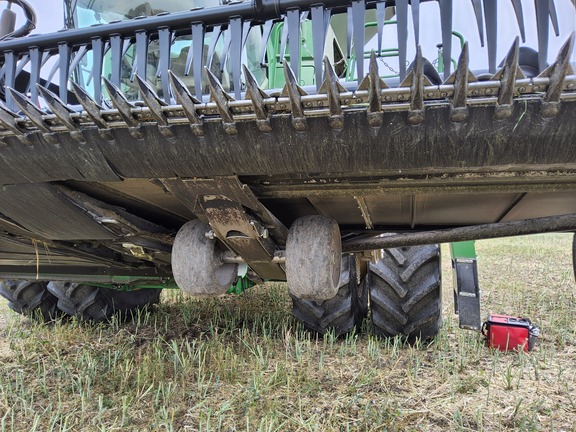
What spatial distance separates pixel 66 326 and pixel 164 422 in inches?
85.4

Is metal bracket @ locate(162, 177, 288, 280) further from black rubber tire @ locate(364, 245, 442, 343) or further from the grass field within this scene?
black rubber tire @ locate(364, 245, 442, 343)

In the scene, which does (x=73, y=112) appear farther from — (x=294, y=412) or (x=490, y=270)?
(x=490, y=270)

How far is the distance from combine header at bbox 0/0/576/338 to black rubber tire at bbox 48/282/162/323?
156cm

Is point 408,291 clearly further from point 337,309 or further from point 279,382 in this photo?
point 279,382

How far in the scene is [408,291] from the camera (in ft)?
8.91

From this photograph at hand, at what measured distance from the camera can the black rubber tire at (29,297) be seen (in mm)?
3607

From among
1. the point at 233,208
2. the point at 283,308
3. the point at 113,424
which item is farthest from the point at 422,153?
the point at 283,308

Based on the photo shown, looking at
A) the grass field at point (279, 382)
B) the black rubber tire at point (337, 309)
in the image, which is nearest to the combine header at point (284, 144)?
the grass field at point (279, 382)

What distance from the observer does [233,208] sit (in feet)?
4.62

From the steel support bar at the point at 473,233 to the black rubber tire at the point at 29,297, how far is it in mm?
2943

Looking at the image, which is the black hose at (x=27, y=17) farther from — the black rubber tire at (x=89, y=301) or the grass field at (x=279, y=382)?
the black rubber tire at (x=89, y=301)

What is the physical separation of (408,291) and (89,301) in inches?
Answer: 99.4

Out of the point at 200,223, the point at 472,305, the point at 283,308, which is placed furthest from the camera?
the point at 283,308

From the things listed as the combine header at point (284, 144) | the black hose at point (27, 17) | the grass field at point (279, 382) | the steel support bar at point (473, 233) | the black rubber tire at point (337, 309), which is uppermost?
the black hose at point (27, 17)
